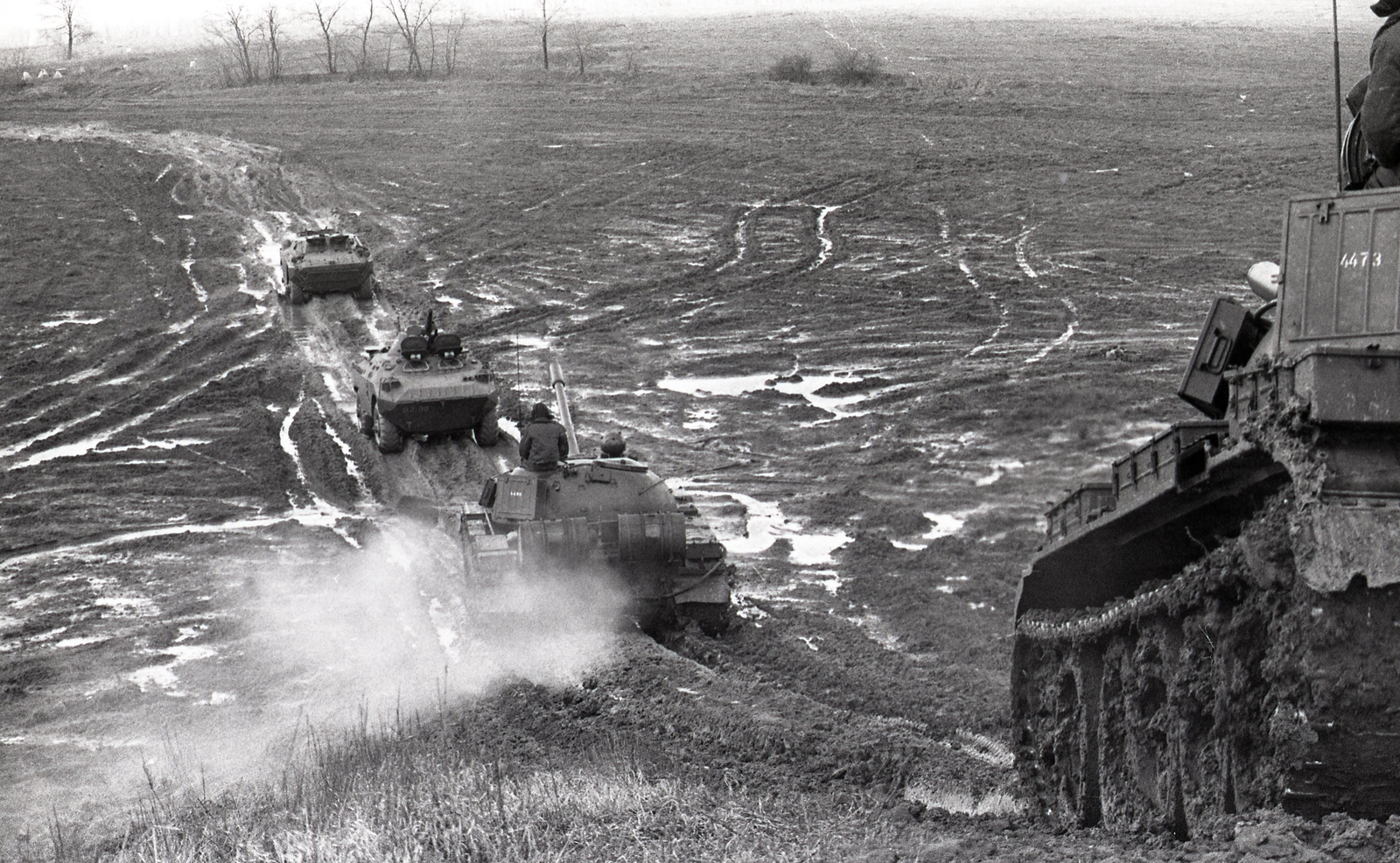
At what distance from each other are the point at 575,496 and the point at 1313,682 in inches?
352

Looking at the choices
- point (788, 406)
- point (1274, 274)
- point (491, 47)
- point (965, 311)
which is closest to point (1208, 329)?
point (1274, 274)

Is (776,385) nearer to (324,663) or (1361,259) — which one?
(324,663)

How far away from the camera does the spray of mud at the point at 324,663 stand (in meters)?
11.1

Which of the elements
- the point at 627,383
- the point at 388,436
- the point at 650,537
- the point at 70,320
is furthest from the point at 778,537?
the point at 70,320

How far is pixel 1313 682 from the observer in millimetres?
6207

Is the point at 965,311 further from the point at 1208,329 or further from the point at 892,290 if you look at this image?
the point at 1208,329

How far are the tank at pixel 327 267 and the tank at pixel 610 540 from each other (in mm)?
13647

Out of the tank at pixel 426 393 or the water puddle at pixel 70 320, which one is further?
the water puddle at pixel 70 320

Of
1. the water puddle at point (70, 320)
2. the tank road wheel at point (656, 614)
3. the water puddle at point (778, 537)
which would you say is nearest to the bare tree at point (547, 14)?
the water puddle at point (70, 320)

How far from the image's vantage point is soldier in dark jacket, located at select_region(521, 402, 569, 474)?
571 inches

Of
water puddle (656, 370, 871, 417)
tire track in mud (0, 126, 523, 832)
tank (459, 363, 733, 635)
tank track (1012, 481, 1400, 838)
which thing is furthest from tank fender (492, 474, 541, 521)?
water puddle (656, 370, 871, 417)

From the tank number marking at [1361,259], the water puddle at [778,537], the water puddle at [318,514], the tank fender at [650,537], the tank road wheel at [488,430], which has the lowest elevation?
the water puddle at [778,537]

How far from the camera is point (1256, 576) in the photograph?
6684 millimetres

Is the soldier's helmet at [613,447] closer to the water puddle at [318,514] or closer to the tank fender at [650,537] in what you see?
the tank fender at [650,537]
